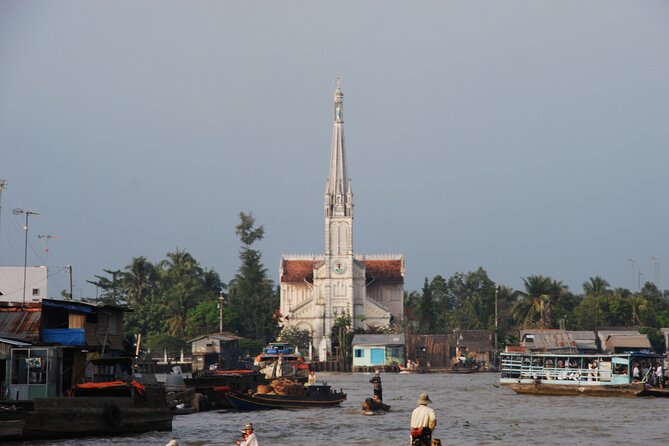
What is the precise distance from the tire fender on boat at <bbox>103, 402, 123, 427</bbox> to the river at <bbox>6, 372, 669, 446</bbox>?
0.52 m

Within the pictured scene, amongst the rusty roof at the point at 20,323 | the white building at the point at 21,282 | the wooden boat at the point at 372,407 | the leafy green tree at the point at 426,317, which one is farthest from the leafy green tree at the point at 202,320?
the rusty roof at the point at 20,323

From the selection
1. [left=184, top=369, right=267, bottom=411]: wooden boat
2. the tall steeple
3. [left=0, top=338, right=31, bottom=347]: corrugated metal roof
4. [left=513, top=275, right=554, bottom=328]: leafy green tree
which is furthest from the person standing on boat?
the tall steeple

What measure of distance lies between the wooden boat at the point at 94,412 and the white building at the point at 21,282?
4620 centimetres

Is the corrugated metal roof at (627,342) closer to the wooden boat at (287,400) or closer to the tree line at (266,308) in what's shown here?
the tree line at (266,308)

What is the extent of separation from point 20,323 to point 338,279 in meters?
106

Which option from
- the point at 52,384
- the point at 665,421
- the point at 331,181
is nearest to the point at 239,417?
the point at 52,384

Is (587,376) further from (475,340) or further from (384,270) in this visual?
(384,270)

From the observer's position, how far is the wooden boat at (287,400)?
49.7m

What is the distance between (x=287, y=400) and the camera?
5041 cm

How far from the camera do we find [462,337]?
123 m

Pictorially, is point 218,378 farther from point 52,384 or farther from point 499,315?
point 499,315

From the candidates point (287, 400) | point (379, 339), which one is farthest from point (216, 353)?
point (287, 400)

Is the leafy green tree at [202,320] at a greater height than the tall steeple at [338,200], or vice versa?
the tall steeple at [338,200]

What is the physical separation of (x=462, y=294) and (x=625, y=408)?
140709 mm
